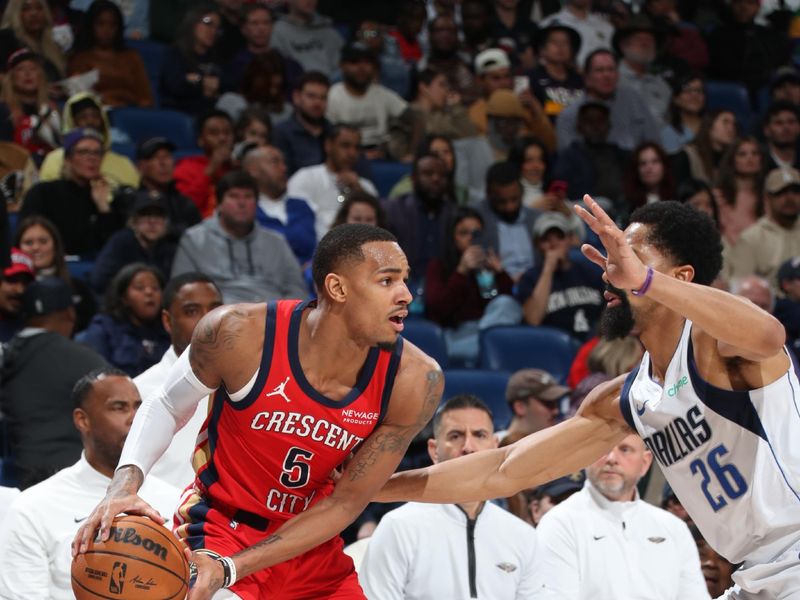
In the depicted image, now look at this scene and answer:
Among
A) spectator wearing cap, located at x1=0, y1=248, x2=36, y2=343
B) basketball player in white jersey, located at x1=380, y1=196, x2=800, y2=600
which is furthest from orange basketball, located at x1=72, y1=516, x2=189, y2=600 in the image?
spectator wearing cap, located at x1=0, y1=248, x2=36, y2=343

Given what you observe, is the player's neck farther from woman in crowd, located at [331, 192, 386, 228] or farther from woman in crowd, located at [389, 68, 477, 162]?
woman in crowd, located at [389, 68, 477, 162]

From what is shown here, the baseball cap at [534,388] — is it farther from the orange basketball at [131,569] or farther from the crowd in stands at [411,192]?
the orange basketball at [131,569]

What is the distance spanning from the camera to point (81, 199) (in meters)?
8.88

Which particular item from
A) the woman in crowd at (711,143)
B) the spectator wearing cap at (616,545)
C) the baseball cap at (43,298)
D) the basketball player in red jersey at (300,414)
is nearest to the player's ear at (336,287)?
the basketball player in red jersey at (300,414)

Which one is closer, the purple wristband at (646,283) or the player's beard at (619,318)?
the purple wristband at (646,283)

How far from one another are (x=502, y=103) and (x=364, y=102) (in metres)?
1.12

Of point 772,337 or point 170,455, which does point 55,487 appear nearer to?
point 170,455

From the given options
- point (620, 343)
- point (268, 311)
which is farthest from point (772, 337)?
point (620, 343)

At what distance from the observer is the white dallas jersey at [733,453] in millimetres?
3867

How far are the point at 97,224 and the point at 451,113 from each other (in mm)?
3345

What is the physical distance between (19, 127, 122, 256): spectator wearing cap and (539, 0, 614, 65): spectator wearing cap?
5.16 meters

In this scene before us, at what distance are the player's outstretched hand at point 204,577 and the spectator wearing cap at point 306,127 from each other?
6500 millimetres

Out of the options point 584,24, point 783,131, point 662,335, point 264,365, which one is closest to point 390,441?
point 264,365

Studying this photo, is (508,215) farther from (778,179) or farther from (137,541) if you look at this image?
(137,541)
